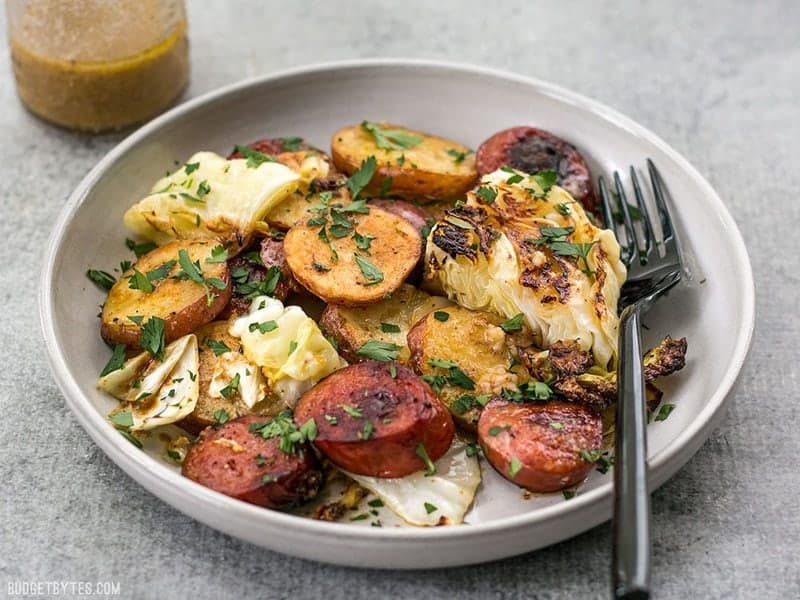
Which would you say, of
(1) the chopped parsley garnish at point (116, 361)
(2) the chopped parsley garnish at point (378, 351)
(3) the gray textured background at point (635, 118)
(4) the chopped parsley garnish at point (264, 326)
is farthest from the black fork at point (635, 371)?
(1) the chopped parsley garnish at point (116, 361)

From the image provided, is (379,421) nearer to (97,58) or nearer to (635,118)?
(97,58)

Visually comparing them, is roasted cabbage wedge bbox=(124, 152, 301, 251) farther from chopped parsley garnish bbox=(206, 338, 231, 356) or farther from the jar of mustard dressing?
the jar of mustard dressing

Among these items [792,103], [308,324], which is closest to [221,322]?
[308,324]

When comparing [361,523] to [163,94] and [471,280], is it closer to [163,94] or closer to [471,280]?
[471,280]

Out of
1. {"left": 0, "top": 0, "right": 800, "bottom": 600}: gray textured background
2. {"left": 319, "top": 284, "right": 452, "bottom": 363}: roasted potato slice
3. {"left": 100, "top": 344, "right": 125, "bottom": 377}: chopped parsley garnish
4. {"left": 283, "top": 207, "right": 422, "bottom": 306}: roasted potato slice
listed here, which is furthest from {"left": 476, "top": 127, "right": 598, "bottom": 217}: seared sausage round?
{"left": 100, "top": 344, "right": 125, "bottom": 377}: chopped parsley garnish

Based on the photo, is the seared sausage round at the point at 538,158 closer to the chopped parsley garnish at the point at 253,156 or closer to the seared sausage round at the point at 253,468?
the chopped parsley garnish at the point at 253,156

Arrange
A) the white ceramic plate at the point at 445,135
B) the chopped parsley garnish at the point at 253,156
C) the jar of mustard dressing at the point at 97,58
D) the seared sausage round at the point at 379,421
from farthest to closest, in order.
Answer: the jar of mustard dressing at the point at 97,58, the chopped parsley garnish at the point at 253,156, the seared sausage round at the point at 379,421, the white ceramic plate at the point at 445,135
